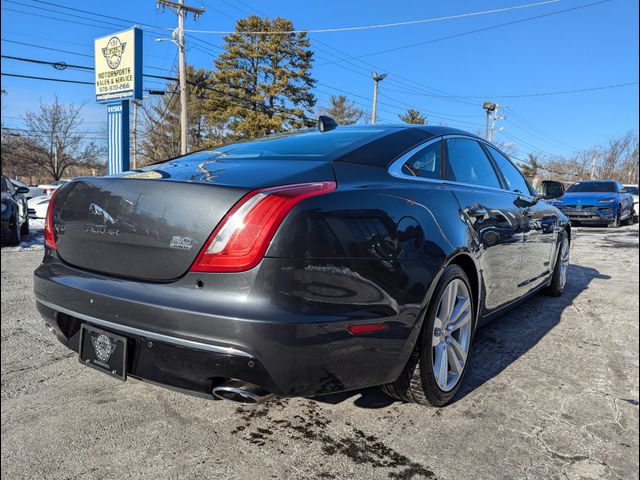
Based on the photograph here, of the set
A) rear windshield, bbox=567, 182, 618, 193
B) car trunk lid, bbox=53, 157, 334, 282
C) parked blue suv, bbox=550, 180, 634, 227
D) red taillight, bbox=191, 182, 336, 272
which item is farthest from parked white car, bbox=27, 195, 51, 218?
rear windshield, bbox=567, 182, 618, 193

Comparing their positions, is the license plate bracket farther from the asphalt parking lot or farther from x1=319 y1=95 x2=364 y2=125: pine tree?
x1=319 y1=95 x2=364 y2=125: pine tree

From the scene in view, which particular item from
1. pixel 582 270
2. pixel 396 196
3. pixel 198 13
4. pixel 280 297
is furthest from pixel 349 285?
pixel 198 13

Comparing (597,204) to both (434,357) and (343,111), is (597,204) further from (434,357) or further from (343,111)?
(343,111)

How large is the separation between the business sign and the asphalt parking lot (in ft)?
34.3

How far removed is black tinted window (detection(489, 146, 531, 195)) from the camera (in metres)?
3.72

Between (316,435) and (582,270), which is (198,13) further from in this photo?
(316,435)

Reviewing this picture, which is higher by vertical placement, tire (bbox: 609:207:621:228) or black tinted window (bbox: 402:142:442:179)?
black tinted window (bbox: 402:142:442:179)

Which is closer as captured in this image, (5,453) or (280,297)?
(280,297)

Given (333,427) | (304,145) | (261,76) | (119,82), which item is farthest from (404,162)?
(261,76)

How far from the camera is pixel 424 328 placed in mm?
2242

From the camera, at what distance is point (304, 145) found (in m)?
2.50

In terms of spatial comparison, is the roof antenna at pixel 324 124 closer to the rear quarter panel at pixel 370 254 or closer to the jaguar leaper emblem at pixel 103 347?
the rear quarter panel at pixel 370 254

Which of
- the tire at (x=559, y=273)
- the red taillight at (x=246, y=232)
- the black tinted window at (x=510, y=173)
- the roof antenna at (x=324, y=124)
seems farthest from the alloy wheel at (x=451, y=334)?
the tire at (x=559, y=273)

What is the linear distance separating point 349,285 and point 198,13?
23.5 metres
